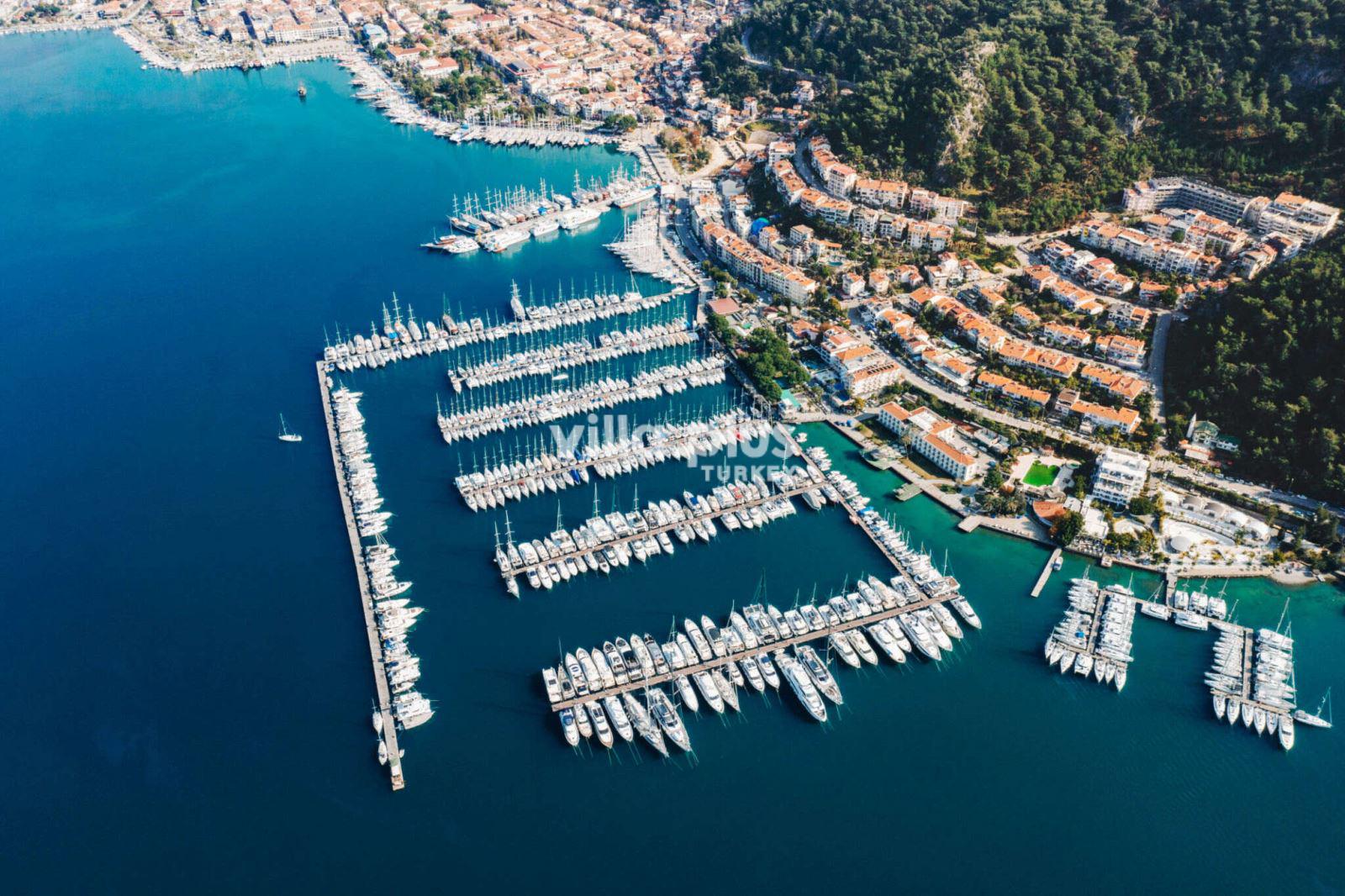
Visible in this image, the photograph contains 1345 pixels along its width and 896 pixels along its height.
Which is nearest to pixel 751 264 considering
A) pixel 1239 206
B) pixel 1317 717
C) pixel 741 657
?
pixel 1239 206

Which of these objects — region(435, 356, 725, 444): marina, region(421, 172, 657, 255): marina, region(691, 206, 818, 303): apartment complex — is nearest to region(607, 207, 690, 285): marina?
region(691, 206, 818, 303): apartment complex

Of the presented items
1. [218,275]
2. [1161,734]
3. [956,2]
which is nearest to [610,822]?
[1161,734]

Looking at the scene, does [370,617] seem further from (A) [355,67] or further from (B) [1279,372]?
(A) [355,67]

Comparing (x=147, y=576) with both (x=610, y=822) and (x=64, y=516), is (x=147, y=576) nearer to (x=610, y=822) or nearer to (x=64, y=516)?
(x=64, y=516)

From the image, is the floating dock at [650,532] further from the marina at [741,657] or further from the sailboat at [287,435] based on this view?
the sailboat at [287,435]

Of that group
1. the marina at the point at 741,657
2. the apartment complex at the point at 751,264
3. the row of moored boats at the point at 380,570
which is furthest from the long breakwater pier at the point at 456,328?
the marina at the point at 741,657

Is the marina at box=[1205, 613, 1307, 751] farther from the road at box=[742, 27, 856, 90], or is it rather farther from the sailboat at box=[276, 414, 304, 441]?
the road at box=[742, 27, 856, 90]
